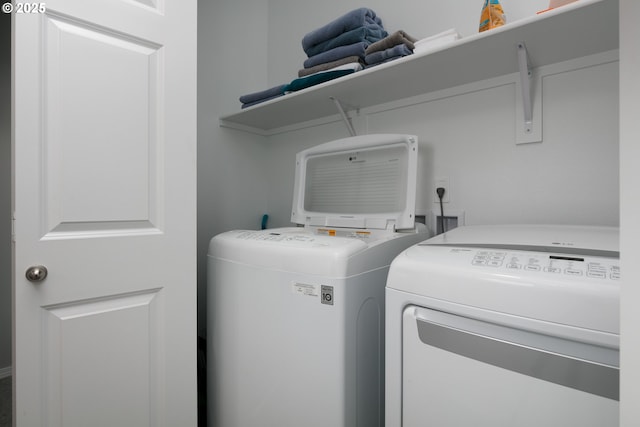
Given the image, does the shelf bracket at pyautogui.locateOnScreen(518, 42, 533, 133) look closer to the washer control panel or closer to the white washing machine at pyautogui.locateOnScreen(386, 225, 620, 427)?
the white washing machine at pyautogui.locateOnScreen(386, 225, 620, 427)

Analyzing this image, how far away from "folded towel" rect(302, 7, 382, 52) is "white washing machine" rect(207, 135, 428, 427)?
54 centimetres

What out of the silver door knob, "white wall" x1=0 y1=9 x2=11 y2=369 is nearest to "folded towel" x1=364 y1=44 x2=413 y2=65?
the silver door knob

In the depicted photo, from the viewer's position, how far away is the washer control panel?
638 millimetres

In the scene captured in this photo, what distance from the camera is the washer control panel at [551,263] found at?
638 mm

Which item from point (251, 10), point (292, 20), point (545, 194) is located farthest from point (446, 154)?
point (251, 10)

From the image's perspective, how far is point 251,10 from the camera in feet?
7.18

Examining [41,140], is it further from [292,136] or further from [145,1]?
[292,136]

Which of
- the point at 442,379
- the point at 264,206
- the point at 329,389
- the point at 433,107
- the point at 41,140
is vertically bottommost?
the point at 329,389

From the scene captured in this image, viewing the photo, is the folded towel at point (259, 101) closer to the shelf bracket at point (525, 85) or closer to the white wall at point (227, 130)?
the white wall at point (227, 130)

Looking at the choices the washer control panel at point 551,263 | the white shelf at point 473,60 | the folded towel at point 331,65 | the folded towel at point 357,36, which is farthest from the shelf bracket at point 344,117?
the washer control panel at point 551,263

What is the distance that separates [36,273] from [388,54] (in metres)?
1.44

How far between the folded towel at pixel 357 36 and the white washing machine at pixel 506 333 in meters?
1.08

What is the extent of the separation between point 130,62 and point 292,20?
1.38 metres

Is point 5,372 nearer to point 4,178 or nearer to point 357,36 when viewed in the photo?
point 4,178
